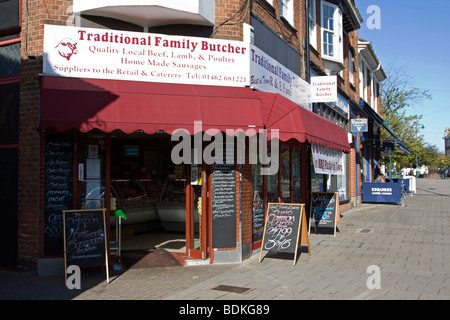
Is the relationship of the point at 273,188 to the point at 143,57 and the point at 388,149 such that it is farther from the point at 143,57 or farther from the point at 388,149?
the point at 388,149

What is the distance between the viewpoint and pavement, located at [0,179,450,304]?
231 inches

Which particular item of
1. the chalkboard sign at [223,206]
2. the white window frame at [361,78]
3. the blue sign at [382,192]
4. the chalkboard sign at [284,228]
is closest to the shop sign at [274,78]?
the chalkboard sign at [223,206]

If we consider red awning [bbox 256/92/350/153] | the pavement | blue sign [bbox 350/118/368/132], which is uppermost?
blue sign [bbox 350/118/368/132]

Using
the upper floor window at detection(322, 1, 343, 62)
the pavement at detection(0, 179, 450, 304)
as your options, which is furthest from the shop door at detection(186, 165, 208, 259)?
the upper floor window at detection(322, 1, 343, 62)

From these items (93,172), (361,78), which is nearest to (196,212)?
(93,172)

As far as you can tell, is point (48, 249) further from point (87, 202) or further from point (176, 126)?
point (176, 126)

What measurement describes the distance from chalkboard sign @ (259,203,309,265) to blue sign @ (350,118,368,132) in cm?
1200

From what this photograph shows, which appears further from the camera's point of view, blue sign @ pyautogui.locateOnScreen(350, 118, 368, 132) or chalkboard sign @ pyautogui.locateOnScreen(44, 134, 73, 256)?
blue sign @ pyautogui.locateOnScreen(350, 118, 368, 132)

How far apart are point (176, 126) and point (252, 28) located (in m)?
3.08

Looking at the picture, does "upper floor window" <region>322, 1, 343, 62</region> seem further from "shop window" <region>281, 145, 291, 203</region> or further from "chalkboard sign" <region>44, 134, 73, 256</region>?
"chalkboard sign" <region>44, 134, 73, 256</region>

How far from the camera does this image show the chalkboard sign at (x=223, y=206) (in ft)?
26.2

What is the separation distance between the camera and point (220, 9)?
8.40m
